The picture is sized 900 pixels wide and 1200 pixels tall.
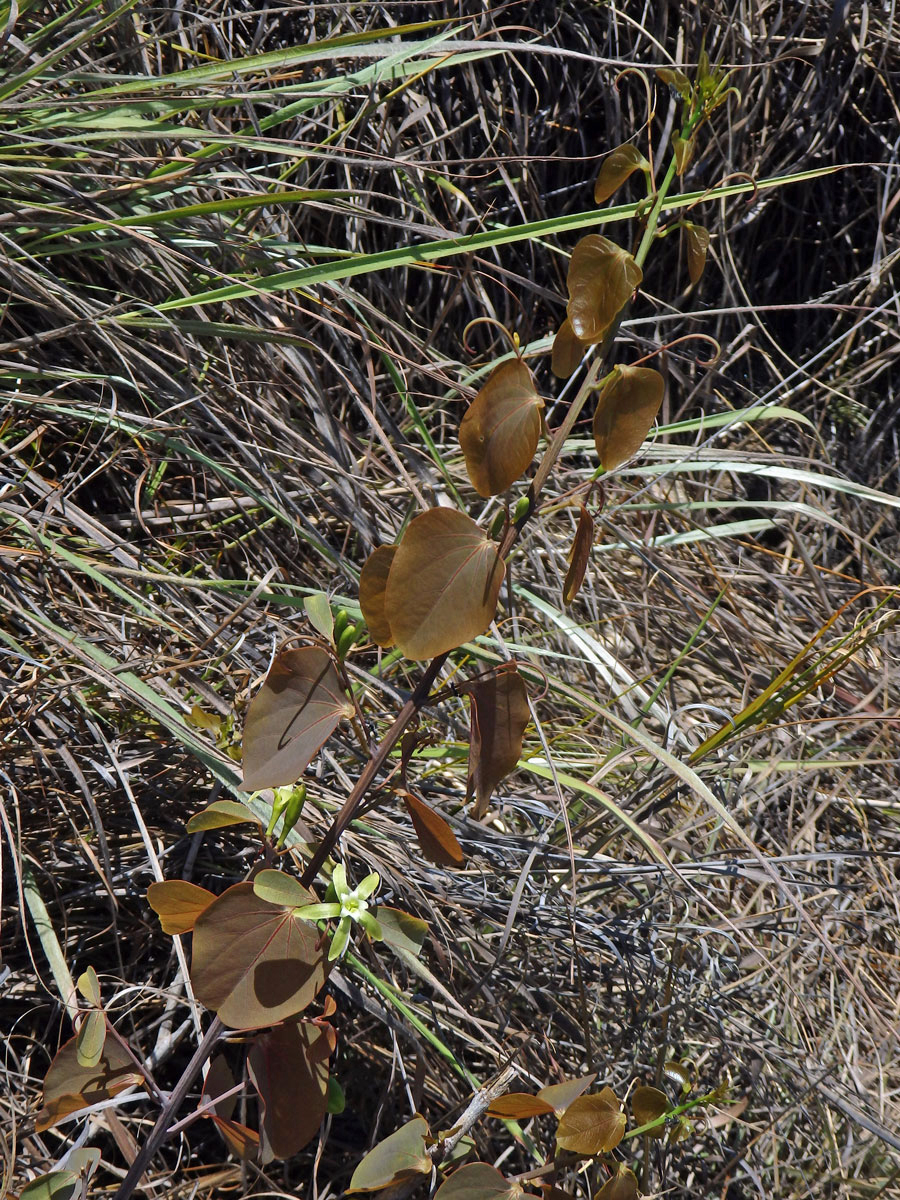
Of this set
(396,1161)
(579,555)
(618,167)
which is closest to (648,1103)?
(396,1161)

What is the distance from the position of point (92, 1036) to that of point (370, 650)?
1.69 feet

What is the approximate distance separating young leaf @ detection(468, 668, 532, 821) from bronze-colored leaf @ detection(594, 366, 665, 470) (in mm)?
141

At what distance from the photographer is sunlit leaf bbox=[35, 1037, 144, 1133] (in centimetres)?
61

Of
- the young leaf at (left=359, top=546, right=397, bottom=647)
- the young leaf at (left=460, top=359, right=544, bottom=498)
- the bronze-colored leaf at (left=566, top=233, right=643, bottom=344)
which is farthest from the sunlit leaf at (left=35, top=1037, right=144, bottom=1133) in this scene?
the bronze-colored leaf at (left=566, top=233, right=643, bottom=344)

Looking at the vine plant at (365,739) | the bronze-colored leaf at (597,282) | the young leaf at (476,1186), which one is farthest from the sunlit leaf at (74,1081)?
the bronze-colored leaf at (597,282)

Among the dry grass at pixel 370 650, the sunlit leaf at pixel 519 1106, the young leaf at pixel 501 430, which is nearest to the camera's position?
the young leaf at pixel 501 430

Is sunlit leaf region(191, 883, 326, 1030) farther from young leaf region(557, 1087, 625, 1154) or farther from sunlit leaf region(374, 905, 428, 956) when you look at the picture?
young leaf region(557, 1087, 625, 1154)

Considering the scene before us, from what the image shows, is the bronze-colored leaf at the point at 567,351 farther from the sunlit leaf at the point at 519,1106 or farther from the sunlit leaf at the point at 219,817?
the sunlit leaf at the point at 519,1106

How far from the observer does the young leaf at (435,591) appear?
1.80 ft

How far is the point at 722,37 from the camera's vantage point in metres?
1.48

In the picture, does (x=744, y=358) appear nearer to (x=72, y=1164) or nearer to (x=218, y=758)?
(x=218, y=758)

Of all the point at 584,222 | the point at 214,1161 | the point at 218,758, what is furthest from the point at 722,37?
the point at 214,1161

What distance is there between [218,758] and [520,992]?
33 centimetres

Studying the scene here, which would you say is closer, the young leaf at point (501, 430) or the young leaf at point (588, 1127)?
the young leaf at point (501, 430)
